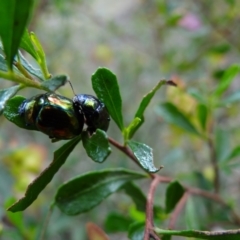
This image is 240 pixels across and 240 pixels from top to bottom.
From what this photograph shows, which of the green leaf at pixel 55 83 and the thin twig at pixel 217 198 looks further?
the thin twig at pixel 217 198

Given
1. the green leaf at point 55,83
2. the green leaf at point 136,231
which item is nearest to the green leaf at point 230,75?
the green leaf at point 136,231

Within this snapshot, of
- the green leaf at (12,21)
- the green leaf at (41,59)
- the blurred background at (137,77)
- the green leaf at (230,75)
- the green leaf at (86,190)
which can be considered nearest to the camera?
the green leaf at (12,21)

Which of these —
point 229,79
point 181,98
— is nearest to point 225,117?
point 181,98

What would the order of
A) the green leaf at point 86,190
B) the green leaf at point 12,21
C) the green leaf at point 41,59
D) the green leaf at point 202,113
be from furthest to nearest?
the green leaf at point 202,113 → the green leaf at point 86,190 → the green leaf at point 41,59 → the green leaf at point 12,21

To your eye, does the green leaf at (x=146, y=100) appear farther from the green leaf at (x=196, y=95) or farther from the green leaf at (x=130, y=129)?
the green leaf at (x=196, y=95)

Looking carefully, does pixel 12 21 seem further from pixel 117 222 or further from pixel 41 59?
pixel 117 222

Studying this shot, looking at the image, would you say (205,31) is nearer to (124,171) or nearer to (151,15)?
(151,15)

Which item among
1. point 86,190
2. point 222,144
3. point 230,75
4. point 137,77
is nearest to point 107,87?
point 86,190
